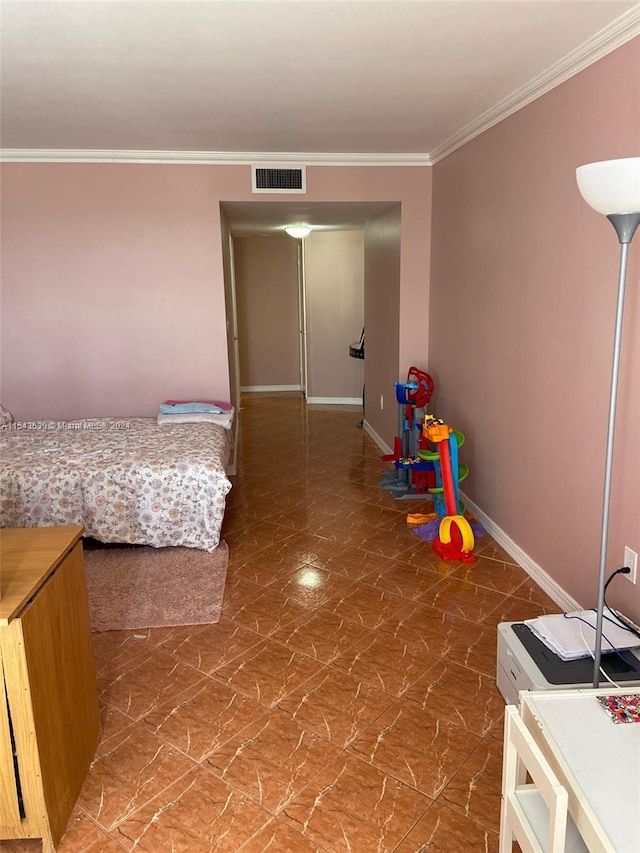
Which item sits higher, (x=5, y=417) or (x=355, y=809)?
(x=5, y=417)

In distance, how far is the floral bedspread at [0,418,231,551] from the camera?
3.49 metres

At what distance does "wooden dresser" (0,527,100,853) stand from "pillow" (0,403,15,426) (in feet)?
9.94

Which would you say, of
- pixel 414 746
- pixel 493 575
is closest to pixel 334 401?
pixel 493 575

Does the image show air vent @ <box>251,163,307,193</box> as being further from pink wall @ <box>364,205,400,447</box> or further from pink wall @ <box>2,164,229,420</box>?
pink wall @ <box>364,205,400,447</box>

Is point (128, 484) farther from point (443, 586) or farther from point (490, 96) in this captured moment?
point (490, 96)

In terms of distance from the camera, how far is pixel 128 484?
139 inches

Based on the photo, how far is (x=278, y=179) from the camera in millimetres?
4645

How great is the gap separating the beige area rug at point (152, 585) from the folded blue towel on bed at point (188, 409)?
1149mm

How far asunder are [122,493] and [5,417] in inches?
66.7

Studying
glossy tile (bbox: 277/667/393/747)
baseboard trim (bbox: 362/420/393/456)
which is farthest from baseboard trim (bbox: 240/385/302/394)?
glossy tile (bbox: 277/667/393/747)

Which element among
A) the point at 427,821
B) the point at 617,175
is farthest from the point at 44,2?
the point at 427,821

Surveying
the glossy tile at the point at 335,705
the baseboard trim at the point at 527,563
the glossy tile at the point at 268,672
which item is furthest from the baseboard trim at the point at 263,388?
the glossy tile at the point at 335,705

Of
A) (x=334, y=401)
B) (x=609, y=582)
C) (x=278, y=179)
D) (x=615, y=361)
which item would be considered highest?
(x=278, y=179)

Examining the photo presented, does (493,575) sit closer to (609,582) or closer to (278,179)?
(609,582)
